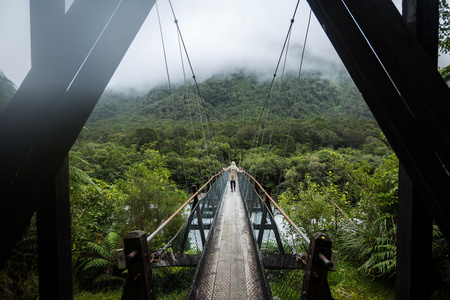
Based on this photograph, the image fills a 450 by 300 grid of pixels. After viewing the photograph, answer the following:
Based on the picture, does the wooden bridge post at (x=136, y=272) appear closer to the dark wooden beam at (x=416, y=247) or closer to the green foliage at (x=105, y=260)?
the dark wooden beam at (x=416, y=247)

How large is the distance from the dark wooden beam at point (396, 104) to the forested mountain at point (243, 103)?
22.9 m

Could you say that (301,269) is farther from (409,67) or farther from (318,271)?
(409,67)

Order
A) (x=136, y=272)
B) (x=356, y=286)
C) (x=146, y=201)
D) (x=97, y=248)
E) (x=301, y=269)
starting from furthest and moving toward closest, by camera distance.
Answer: (x=146, y=201), (x=97, y=248), (x=356, y=286), (x=301, y=269), (x=136, y=272)

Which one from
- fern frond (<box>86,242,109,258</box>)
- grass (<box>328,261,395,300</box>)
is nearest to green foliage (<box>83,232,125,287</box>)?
fern frond (<box>86,242,109,258</box>)

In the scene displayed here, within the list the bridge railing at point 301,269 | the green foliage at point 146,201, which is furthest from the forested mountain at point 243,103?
the bridge railing at point 301,269

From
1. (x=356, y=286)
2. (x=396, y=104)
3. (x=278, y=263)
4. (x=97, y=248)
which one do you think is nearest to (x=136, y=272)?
(x=278, y=263)

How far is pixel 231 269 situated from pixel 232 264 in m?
0.10

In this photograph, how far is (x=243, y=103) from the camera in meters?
55.5

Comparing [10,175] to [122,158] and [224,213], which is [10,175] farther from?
[122,158]

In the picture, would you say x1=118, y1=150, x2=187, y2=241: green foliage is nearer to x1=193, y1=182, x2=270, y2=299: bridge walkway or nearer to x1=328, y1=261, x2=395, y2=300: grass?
x1=193, y1=182, x2=270, y2=299: bridge walkway

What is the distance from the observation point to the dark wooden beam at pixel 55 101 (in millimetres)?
555

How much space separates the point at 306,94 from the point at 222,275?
3705 cm

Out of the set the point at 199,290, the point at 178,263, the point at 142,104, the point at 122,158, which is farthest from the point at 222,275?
the point at 142,104

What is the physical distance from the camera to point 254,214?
3420 millimetres
